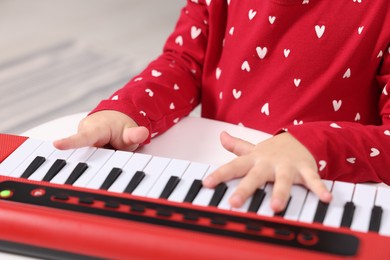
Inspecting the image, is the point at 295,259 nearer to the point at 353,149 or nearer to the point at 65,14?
the point at 353,149

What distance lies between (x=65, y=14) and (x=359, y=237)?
Answer: 89.8 inches

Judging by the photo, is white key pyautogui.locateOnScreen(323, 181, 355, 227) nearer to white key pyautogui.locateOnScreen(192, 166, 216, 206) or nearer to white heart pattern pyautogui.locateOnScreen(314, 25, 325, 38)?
white key pyautogui.locateOnScreen(192, 166, 216, 206)

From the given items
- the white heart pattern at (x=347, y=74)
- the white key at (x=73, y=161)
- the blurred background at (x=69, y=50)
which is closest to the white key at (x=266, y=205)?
the white key at (x=73, y=161)

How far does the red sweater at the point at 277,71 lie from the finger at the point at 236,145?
0.11 meters

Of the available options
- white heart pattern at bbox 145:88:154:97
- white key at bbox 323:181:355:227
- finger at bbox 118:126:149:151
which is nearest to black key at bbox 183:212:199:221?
white key at bbox 323:181:355:227

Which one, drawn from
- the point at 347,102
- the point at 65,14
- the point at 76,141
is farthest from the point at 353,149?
the point at 65,14

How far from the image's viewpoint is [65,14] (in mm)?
2781

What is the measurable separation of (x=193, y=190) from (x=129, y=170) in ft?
0.29

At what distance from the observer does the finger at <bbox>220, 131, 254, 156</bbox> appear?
2.85 ft

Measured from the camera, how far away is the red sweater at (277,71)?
0.99 meters

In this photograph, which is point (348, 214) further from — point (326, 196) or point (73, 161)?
Answer: point (73, 161)

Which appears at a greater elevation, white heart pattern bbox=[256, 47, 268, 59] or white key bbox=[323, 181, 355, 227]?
white key bbox=[323, 181, 355, 227]

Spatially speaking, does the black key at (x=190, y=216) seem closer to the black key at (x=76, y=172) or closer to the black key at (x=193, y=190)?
the black key at (x=193, y=190)

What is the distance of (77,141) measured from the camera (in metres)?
0.85
